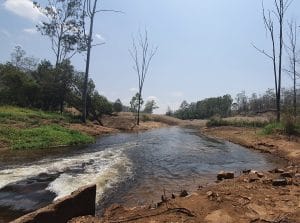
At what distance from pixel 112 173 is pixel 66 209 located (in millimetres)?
5056

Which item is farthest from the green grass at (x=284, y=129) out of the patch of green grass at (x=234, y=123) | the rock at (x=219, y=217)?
the rock at (x=219, y=217)

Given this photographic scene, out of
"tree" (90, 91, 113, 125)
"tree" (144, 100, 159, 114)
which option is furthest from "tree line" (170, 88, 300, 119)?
"tree" (90, 91, 113, 125)

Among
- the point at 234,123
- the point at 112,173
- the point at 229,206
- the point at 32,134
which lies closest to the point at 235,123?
the point at 234,123

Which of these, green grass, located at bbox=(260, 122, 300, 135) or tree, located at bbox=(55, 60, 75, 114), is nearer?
green grass, located at bbox=(260, 122, 300, 135)

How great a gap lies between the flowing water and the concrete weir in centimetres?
93

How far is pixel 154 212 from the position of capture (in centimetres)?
609

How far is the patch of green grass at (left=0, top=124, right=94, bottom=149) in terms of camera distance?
1631cm

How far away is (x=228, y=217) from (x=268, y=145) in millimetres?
13718

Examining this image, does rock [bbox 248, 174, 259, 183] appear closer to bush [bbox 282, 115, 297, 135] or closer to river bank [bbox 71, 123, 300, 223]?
river bank [bbox 71, 123, 300, 223]

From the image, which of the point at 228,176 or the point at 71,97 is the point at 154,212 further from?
the point at 71,97

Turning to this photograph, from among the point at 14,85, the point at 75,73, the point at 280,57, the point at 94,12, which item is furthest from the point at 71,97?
the point at 280,57

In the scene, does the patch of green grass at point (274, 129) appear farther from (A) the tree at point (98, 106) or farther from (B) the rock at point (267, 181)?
(A) the tree at point (98, 106)

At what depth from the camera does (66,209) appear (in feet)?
19.3

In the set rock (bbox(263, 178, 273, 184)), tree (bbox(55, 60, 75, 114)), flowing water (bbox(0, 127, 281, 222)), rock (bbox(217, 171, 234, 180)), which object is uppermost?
tree (bbox(55, 60, 75, 114))
